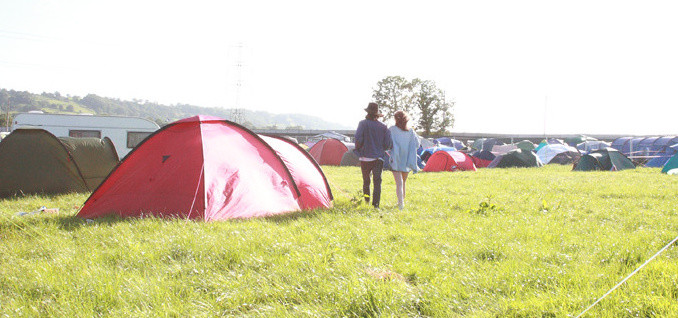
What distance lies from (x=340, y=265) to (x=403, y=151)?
4.06 metres

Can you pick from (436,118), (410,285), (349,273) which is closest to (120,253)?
(349,273)

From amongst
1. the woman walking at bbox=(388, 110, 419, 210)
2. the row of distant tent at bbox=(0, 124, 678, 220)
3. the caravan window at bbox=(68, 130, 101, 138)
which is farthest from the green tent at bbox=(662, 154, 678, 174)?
the caravan window at bbox=(68, 130, 101, 138)

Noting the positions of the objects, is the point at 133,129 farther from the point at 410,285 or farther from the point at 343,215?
the point at 410,285

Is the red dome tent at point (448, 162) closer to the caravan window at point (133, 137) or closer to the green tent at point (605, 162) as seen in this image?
the green tent at point (605, 162)

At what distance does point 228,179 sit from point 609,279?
4.89 m

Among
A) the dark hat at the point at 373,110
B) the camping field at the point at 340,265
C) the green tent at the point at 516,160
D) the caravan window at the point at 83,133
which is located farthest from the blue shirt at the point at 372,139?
the green tent at the point at 516,160

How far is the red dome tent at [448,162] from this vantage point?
19844mm

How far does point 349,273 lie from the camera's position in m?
3.71

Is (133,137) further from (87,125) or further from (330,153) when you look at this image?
(330,153)

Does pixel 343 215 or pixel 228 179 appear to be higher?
pixel 228 179

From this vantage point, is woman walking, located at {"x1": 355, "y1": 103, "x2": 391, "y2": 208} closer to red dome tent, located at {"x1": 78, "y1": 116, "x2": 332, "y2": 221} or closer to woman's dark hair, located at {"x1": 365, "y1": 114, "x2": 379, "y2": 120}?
woman's dark hair, located at {"x1": 365, "y1": 114, "x2": 379, "y2": 120}

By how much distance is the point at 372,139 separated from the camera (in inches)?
293

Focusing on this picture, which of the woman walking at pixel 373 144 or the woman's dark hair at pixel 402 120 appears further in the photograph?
the woman's dark hair at pixel 402 120

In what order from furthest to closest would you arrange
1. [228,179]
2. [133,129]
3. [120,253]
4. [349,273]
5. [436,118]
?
[436,118] < [133,129] < [228,179] < [120,253] < [349,273]
